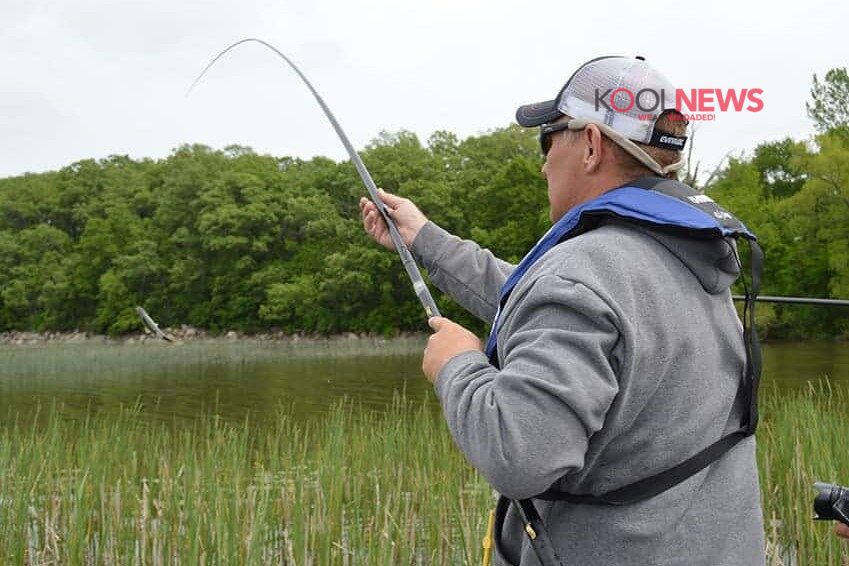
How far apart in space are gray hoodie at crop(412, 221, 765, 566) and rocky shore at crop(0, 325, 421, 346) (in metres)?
44.1

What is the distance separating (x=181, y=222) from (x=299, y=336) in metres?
12.0

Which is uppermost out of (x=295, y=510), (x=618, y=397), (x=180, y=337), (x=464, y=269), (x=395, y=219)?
(x=395, y=219)

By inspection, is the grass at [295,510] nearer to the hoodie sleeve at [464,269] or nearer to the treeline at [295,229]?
the hoodie sleeve at [464,269]

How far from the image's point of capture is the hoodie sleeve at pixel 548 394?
4.15 feet

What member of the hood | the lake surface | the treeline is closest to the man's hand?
the hood

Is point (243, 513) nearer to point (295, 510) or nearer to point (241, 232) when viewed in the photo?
point (295, 510)

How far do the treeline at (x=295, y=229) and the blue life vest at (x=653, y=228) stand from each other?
1349 inches

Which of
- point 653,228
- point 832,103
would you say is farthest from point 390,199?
point 832,103

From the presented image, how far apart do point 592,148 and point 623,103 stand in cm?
9

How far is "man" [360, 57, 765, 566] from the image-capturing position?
4.20ft

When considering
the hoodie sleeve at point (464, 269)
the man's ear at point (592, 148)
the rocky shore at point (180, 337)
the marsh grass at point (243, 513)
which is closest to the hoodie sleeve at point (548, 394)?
the man's ear at point (592, 148)

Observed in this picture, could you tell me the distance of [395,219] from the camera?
8.05ft

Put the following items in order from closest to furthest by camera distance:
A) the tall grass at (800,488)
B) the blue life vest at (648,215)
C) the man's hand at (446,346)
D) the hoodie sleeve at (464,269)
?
1. the blue life vest at (648,215)
2. the man's hand at (446,346)
3. the hoodie sleeve at (464,269)
4. the tall grass at (800,488)

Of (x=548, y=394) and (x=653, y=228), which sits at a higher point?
(x=653, y=228)
